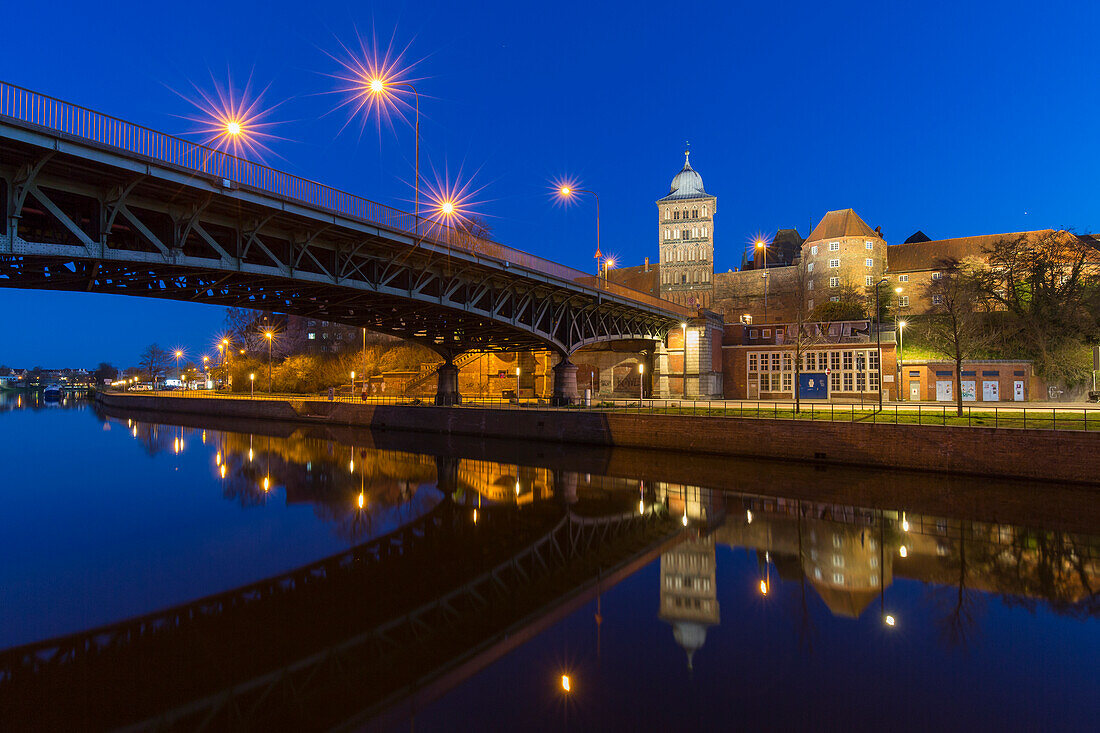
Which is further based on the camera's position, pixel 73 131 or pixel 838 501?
pixel 838 501

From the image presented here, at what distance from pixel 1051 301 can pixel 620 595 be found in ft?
177

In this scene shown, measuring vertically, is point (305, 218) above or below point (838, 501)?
above

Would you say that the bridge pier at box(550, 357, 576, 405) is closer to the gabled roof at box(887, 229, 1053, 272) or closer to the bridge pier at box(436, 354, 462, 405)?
the bridge pier at box(436, 354, 462, 405)

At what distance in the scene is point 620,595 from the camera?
1081cm

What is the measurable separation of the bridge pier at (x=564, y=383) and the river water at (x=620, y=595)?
18.2 m

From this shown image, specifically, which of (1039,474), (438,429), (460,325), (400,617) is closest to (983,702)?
(400,617)

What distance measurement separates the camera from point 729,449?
2748 centimetres

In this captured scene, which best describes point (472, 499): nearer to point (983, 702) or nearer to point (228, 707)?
point (228, 707)

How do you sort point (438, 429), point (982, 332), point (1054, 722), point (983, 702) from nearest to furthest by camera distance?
point (1054, 722) < point (983, 702) < point (438, 429) < point (982, 332)

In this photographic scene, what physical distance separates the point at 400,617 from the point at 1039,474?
22.8 m

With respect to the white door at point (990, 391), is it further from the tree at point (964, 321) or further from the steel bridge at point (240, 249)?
the steel bridge at point (240, 249)

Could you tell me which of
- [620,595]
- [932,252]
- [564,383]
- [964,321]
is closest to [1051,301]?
[964,321]

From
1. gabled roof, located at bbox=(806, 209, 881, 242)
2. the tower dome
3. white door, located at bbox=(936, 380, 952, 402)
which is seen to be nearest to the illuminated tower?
the tower dome

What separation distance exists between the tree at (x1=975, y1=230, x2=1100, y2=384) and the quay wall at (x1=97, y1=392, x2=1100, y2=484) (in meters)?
31.7
